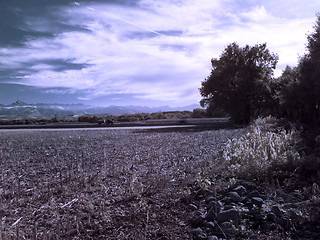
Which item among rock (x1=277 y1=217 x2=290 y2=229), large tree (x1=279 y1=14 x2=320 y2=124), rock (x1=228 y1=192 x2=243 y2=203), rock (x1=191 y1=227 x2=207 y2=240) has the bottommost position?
rock (x1=191 y1=227 x2=207 y2=240)

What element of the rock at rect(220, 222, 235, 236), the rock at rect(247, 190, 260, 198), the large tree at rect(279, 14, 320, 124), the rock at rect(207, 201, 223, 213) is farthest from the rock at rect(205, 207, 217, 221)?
the large tree at rect(279, 14, 320, 124)

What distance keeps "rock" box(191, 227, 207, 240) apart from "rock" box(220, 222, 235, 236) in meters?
0.23

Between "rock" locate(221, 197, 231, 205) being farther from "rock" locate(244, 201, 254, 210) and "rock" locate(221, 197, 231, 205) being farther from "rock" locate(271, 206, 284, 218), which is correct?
"rock" locate(271, 206, 284, 218)

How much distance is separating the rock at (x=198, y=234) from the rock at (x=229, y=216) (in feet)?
0.98

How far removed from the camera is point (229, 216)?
3158mm

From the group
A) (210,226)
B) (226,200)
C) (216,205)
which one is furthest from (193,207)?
(210,226)

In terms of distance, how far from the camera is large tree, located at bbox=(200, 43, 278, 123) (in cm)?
2038

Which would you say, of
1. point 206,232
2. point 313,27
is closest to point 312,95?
point 313,27

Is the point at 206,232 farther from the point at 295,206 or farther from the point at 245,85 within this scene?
the point at 245,85

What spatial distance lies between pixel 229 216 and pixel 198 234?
1.56ft

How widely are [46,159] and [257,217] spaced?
18.7 feet

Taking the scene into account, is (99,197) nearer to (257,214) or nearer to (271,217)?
(257,214)

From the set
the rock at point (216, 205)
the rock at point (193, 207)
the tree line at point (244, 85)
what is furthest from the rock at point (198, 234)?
the tree line at point (244, 85)

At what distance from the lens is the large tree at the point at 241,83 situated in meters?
20.4
